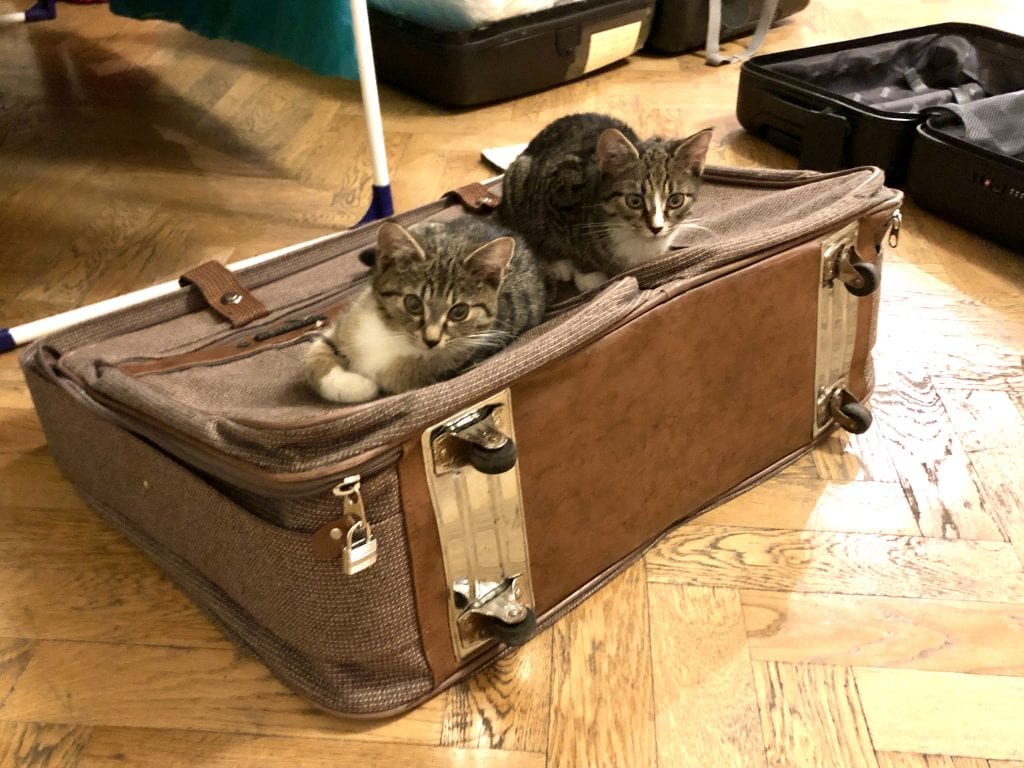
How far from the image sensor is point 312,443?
2.27ft

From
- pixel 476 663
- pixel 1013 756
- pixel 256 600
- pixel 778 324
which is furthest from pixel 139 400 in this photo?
pixel 1013 756

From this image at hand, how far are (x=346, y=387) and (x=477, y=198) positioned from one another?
50 cm

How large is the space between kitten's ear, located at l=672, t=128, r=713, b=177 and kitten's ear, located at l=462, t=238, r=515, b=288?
316 millimetres

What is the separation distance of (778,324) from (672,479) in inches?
8.1

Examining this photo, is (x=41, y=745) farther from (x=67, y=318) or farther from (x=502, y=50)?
(x=502, y=50)

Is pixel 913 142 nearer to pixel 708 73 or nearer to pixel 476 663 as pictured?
→ pixel 708 73

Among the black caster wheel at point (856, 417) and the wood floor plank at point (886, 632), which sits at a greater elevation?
the black caster wheel at point (856, 417)

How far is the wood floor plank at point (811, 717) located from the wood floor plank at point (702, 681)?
0.6 inches

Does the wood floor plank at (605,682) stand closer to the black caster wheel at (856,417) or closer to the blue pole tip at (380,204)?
the black caster wheel at (856,417)

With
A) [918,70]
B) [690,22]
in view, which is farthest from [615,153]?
[690,22]

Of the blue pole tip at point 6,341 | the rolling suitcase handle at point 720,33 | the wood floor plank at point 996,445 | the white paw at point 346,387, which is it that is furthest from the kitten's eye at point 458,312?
the rolling suitcase handle at point 720,33

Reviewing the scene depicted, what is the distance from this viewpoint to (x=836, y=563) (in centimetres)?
97

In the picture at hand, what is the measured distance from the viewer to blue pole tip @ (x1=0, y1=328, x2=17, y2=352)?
1.29m

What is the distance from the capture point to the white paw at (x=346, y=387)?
89 centimetres
